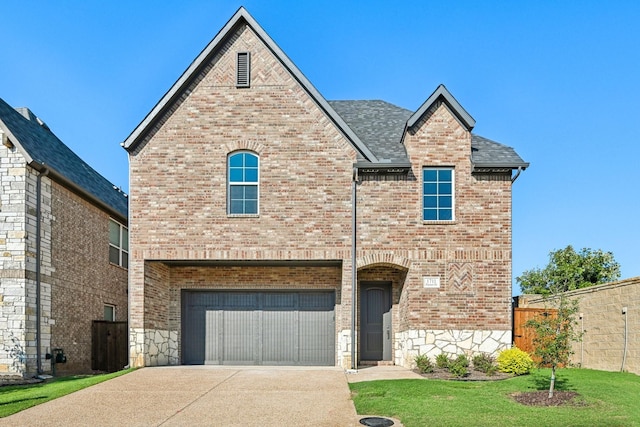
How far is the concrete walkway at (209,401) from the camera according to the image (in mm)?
10531

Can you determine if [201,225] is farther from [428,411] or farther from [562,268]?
[562,268]

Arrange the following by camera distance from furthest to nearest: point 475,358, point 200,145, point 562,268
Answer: point 562,268 < point 200,145 < point 475,358

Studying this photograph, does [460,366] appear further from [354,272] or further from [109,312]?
[109,312]

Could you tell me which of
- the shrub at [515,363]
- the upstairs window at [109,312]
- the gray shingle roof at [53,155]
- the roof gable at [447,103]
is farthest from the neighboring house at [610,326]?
the upstairs window at [109,312]

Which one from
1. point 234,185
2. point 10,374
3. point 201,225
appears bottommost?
point 10,374

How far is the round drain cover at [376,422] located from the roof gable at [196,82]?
338 inches

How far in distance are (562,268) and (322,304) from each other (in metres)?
23.2

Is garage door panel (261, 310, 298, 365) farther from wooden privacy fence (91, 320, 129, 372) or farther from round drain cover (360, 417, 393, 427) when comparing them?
round drain cover (360, 417, 393, 427)

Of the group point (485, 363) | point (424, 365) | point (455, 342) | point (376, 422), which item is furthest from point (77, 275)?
point (376, 422)

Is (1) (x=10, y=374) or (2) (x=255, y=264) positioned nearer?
(1) (x=10, y=374)

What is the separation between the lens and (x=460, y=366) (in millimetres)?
15578

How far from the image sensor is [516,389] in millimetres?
13141

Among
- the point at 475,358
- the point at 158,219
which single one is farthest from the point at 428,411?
the point at 158,219

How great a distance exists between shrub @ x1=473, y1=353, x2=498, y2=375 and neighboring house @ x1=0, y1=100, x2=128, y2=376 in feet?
39.6
